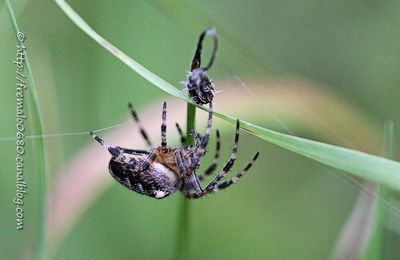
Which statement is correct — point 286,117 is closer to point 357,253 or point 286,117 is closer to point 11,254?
point 357,253

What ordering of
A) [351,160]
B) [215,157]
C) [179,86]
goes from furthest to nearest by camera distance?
[179,86], [215,157], [351,160]

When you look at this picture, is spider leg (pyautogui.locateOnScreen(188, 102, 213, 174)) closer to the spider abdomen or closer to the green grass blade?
the spider abdomen

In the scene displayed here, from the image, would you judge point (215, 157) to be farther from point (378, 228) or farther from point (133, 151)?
point (378, 228)

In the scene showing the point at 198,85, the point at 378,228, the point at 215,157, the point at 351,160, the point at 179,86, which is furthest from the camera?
the point at 179,86

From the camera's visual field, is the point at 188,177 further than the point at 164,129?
Yes

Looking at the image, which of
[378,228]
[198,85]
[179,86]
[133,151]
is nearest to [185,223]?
[198,85]

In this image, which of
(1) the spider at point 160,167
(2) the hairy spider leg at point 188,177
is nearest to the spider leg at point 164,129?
(1) the spider at point 160,167
